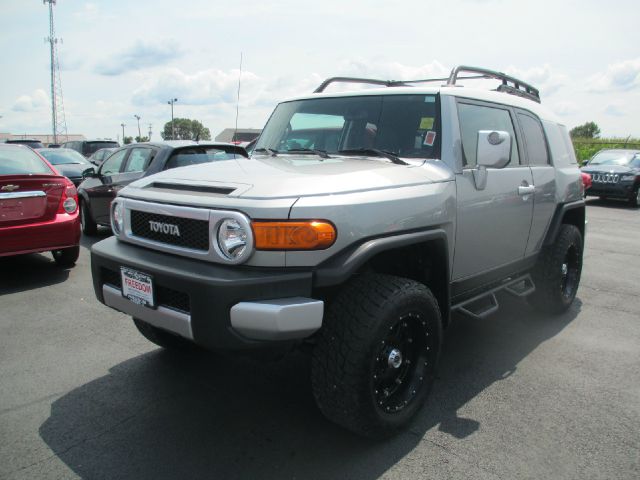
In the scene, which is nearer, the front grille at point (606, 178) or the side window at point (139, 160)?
the side window at point (139, 160)

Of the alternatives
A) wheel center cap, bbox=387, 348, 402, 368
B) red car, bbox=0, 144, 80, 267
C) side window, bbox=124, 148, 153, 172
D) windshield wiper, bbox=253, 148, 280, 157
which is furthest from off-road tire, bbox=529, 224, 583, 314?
side window, bbox=124, 148, 153, 172

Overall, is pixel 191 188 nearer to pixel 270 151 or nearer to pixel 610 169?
pixel 270 151

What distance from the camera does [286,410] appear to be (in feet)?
10.3

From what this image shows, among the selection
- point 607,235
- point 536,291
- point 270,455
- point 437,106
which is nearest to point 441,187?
point 437,106

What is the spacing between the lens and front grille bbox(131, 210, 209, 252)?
104 inches

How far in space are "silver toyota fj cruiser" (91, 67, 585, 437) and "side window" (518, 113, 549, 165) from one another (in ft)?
0.19

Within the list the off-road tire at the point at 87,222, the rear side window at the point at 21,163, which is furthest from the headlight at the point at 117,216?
the off-road tire at the point at 87,222

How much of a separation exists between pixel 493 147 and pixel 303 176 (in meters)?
1.23

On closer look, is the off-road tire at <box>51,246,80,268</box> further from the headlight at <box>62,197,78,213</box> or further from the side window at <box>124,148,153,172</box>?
the side window at <box>124,148,153,172</box>

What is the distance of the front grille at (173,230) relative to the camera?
2652 mm

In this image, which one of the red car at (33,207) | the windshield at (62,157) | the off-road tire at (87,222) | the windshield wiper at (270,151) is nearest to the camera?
the windshield wiper at (270,151)

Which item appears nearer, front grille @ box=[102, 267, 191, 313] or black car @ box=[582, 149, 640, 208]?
front grille @ box=[102, 267, 191, 313]

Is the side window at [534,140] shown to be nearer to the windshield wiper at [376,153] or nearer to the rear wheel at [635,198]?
the windshield wiper at [376,153]

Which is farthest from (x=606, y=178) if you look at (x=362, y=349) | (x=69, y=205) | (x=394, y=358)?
(x=362, y=349)
